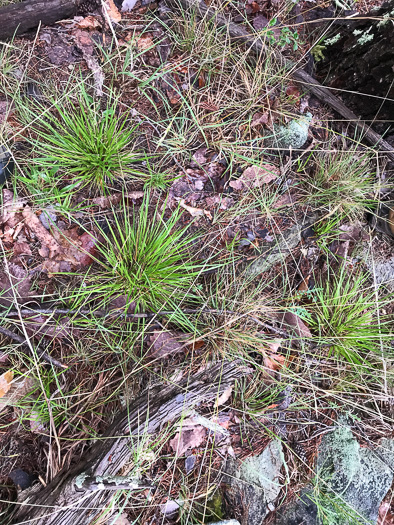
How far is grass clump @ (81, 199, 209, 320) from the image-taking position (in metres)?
1.84

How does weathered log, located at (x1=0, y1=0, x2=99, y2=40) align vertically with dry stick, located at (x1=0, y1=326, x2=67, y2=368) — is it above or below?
above

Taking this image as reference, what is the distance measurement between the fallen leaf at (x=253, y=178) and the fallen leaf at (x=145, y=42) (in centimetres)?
101

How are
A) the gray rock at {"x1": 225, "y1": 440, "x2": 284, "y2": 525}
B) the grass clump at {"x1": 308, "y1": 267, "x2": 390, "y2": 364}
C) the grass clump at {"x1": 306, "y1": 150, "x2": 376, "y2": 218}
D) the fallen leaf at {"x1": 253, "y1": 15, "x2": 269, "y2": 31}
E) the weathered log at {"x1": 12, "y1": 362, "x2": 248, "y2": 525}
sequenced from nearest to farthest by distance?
the weathered log at {"x1": 12, "y1": 362, "x2": 248, "y2": 525}
the gray rock at {"x1": 225, "y1": 440, "x2": 284, "y2": 525}
the grass clump at {"x1": 308, "y1": 267, "x2": 390, "y2": 364}
the grass clump at {"x1": 306, "y1": 150, "x2": 376, "y2": 218}
the fallen leaf at {"x1": 253, "y1": 15, "x2": 269, "y2": 31}

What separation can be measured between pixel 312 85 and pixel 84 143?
156 cm

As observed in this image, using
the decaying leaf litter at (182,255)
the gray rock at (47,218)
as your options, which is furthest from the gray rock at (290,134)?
the gray rock at (47,218)

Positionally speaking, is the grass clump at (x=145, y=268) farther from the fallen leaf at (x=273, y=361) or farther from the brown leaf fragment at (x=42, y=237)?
the fallen leaf at (x=273, y=361)

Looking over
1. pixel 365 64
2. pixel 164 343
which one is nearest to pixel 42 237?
pixel 164 343

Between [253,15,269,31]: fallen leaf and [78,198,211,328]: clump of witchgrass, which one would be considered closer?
[78,198,211,328]: clump of witchgrass

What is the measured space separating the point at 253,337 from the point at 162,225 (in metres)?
0.85

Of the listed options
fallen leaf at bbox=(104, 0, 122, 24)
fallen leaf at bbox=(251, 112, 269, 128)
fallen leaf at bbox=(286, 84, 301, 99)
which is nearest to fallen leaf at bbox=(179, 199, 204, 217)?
fallen leaf at bbox=(251, 112, 269, 128)

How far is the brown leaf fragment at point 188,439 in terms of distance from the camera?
190 centimetres

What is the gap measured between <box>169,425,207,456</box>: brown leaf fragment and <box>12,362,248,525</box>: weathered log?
171mm

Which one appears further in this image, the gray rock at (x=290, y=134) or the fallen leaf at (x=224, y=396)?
the gray rock at (x=290, y=134)

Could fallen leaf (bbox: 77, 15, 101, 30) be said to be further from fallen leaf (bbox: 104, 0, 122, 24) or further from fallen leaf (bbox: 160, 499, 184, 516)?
fallen leaf (bbox: 160, 499, 184, 516)
